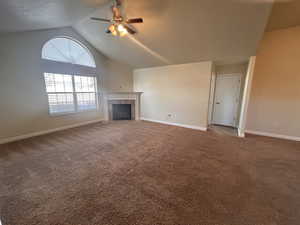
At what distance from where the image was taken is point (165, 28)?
305 centimetres

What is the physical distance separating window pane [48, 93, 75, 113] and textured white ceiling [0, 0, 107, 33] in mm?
1944

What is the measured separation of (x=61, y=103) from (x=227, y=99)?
586 cm

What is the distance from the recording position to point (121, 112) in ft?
18.5

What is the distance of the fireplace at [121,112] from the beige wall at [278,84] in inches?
179

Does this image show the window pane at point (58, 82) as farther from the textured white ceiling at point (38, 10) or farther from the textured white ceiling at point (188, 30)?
the textured white ceiling at point (188, 30)

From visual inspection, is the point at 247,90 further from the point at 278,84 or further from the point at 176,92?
the point at 176,92

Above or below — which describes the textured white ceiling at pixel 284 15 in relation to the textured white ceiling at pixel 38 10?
above

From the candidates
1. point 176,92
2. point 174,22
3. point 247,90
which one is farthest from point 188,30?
point 247,90

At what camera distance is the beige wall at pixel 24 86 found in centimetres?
305

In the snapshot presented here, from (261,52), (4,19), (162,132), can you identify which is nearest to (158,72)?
(162,132)

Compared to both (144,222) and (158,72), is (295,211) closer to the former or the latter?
(144,222)

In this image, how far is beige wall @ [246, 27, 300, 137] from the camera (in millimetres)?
3299

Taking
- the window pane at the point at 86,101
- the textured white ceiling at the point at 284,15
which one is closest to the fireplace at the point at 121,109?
the window pane at the point at 86,101

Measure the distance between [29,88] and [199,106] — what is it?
5139mm
